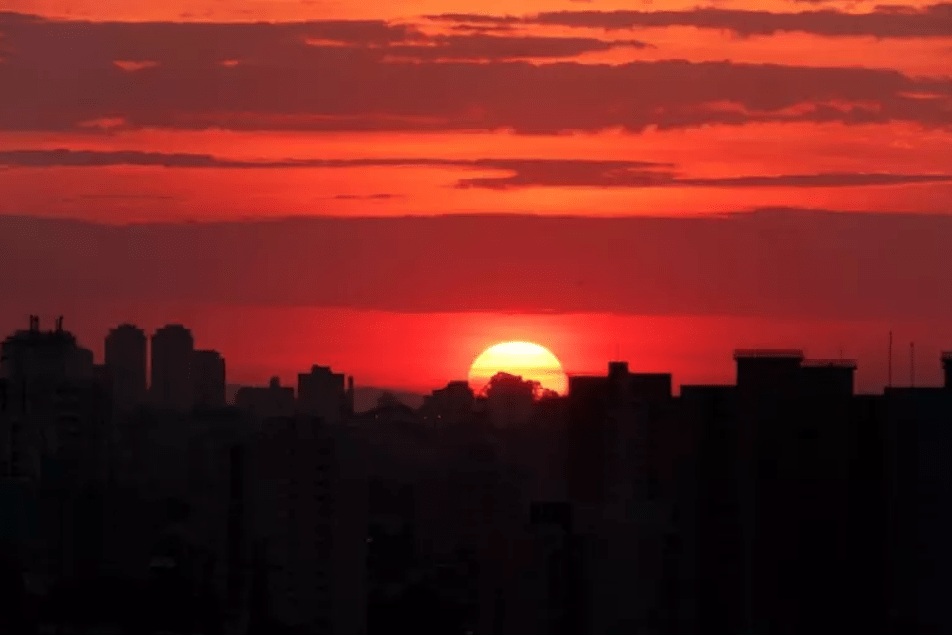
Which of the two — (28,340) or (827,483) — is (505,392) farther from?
(827,483)

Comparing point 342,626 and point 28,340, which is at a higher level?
point 28,340

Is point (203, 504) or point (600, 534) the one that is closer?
point (600, 534)

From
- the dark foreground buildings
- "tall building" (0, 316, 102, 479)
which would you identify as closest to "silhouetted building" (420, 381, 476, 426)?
"tall building" (0, 316, 102, 479)

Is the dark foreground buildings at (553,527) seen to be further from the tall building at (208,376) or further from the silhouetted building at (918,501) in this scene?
the tall building at (208,376)

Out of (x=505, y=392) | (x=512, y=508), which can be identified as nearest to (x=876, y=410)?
(x=512, y=508)

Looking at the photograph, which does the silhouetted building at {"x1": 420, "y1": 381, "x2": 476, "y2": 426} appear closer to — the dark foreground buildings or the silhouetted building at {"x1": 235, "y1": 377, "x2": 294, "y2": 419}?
the silhouetted building at {"x1": 235, "y1": 377, "x2": 294, "y2": 419}

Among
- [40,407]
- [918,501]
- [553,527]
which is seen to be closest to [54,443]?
[40,407]

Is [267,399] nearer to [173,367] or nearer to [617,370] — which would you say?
[173,367]

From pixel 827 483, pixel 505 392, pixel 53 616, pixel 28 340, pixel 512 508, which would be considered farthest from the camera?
pixel 505 392
